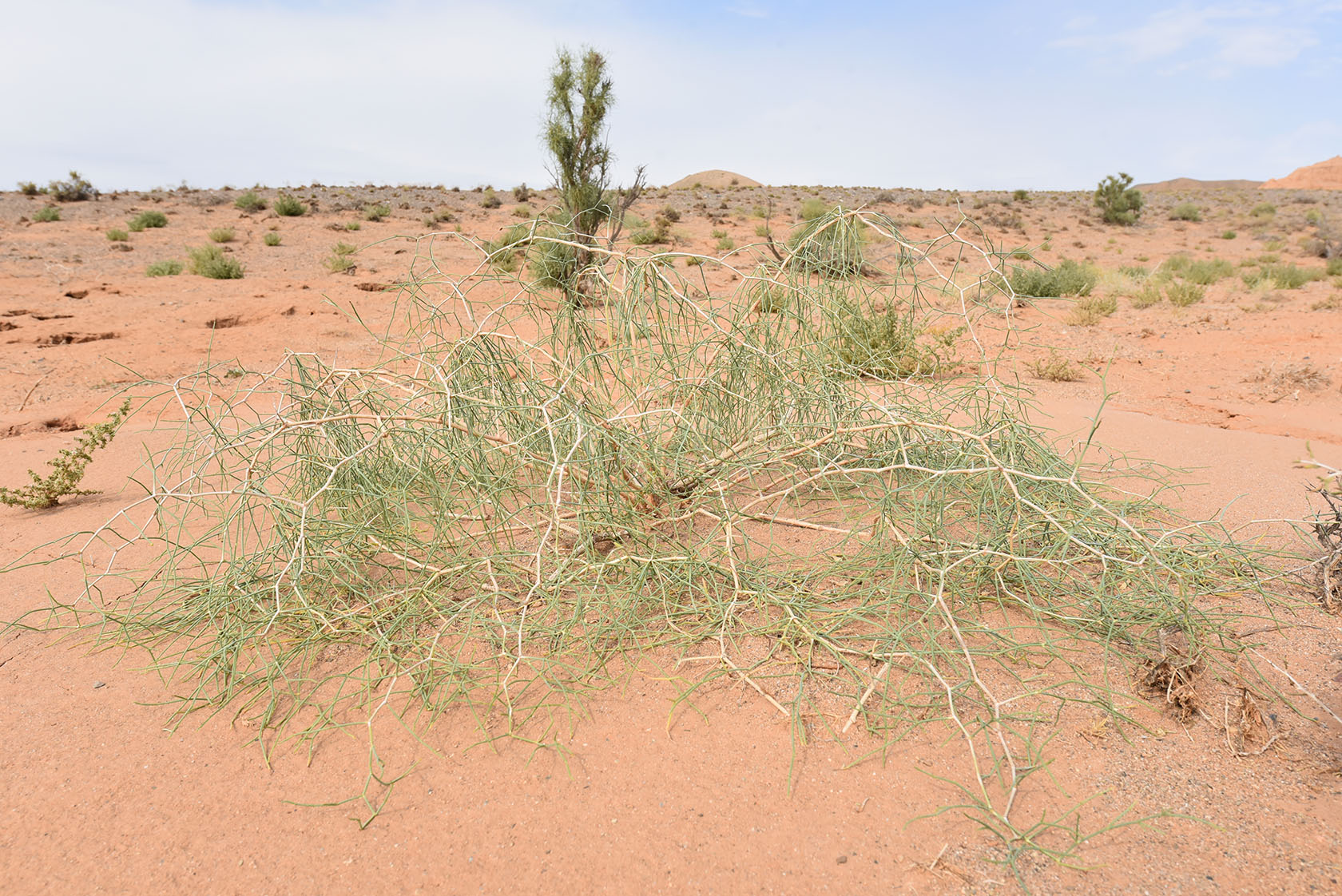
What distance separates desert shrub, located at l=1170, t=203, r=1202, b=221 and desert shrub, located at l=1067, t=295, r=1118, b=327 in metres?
21.3

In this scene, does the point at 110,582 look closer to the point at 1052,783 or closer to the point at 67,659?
the point at 67,659

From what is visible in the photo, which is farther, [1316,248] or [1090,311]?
[1316,248]

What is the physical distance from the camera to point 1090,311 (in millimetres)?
9891

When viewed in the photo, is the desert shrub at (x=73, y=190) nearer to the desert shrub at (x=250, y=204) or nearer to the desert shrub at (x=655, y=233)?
the desert shrub at (x=250, y=204)

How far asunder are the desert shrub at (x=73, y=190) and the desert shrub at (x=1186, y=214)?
123 feet

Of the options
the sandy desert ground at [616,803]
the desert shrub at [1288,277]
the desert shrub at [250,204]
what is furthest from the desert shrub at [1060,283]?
the desert shrub at [250,204]

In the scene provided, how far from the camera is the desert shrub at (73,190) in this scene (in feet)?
75.5

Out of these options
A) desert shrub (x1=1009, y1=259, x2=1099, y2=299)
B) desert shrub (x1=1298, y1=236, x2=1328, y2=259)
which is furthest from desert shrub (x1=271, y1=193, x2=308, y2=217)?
desert shrub (x1=1298, y1=236, x2=1328, y2=259)

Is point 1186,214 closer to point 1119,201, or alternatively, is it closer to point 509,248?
point 1119,201

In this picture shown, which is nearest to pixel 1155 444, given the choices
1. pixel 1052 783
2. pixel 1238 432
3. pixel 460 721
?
pixel 1238 432

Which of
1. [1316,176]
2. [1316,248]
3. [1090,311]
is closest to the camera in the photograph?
[1090,311]

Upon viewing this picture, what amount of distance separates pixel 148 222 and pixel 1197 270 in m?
24.0

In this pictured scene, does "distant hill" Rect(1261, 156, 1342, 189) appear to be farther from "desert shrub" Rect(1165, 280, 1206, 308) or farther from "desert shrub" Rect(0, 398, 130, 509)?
"desert shrub" Rect(0, 398, 130, 509)

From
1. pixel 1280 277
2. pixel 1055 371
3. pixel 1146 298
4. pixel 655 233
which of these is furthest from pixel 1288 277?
pixel 655 233
